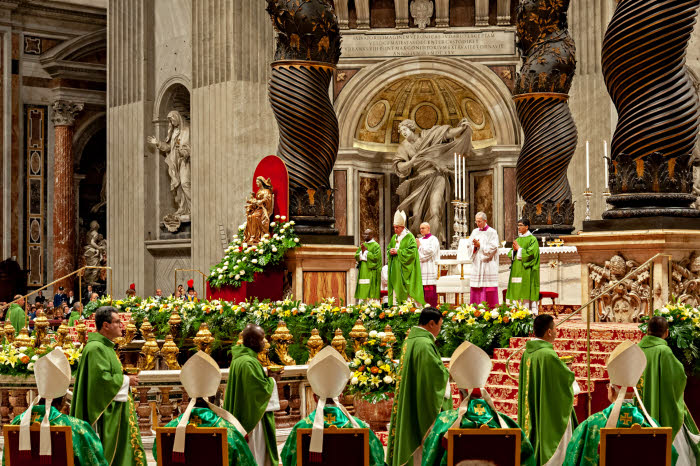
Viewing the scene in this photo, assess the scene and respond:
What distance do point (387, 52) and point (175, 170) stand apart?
5.42 meters

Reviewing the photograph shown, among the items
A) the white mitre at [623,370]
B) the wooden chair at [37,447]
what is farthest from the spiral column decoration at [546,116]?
the wooden chair at [37,447]

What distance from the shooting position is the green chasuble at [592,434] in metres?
6.31

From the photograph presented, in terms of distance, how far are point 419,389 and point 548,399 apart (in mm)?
831

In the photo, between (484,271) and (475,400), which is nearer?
(475,400)

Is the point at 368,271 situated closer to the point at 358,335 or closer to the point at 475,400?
the point at 358,335

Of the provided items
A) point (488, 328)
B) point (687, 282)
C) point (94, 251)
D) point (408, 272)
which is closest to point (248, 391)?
point (488, 328)

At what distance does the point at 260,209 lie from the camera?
46.9ft

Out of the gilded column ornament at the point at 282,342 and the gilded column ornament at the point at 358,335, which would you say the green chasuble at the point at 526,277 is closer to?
the gilded column ornament at the point at 358,335

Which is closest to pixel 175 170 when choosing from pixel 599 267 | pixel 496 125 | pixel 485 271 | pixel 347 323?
pixel 496 125

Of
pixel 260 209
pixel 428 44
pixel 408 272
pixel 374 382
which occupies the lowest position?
pixel 374 382

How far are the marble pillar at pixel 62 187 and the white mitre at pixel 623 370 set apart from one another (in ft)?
77.1

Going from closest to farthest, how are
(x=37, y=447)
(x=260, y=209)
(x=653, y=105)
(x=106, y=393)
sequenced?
1. (x=37, y=447)
2. (x=106, y=393)
3. (x=653, y=105)
4. (x=260, y=209)

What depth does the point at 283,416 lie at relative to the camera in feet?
33.3

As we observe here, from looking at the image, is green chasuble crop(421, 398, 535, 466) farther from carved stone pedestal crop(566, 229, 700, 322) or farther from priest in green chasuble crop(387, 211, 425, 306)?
priest in green chasuble crop(387, 211, 425, 306)
